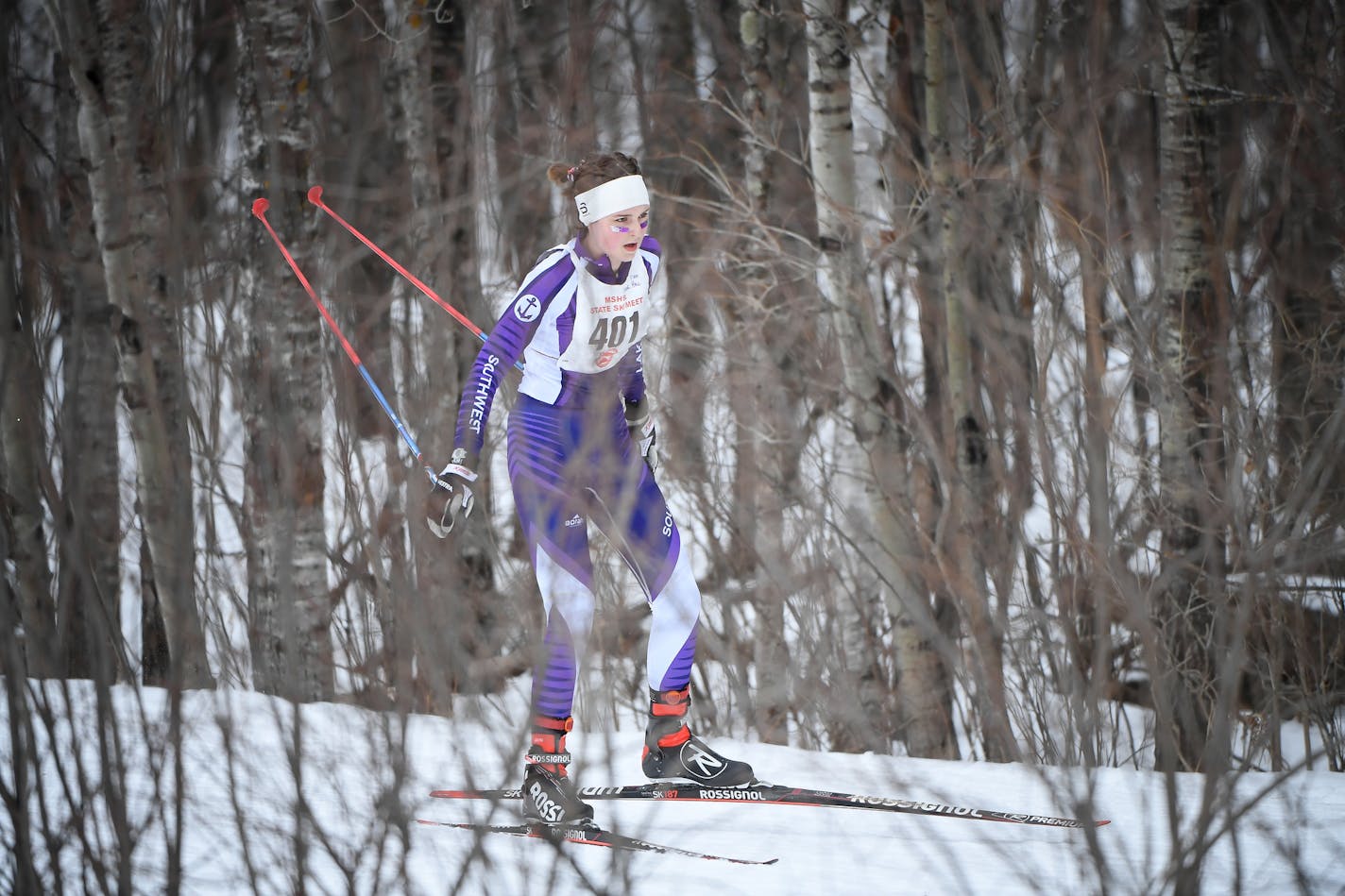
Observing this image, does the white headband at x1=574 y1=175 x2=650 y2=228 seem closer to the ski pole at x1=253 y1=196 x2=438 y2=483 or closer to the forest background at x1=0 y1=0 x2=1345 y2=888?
the ski pole at x1=253 y1=196 x2=438 y2=483

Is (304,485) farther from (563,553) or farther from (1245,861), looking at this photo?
(1245,861)

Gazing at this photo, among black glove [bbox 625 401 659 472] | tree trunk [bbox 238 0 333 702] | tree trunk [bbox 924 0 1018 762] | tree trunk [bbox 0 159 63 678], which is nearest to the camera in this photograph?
tree trunk [bbox 0 159 63 678]

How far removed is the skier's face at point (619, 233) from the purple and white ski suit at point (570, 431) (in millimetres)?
43

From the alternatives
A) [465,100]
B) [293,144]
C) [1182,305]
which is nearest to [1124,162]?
[1182,305]

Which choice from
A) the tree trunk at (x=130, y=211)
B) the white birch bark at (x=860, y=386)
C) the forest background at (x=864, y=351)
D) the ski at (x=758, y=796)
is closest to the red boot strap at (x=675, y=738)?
the ski at (x=758, y=796)

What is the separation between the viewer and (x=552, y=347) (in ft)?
12.1

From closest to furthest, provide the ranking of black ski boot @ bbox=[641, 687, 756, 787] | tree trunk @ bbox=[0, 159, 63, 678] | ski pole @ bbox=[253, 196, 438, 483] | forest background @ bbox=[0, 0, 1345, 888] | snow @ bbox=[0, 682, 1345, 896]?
tree trunk @ bbox=[0, 159, 63, 678]
snow @ bbox=[0, 682, 1345, 896]
ski pole @ bbox=[253, 196, 438, 483]
black ski boot @ bbox=[641, 687, 756, 787]
forest background @ bbox=[0, 0, 1345, 888]

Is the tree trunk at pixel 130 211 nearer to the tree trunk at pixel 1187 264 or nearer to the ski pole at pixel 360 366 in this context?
the ski pole at pixel 360 366

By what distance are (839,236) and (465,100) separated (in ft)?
6.07

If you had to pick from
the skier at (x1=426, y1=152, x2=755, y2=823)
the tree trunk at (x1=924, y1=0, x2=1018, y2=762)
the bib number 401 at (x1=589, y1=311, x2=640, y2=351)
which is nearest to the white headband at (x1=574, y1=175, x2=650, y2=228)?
the skier at (x1=426, y1=152, x2=755, y2=823)

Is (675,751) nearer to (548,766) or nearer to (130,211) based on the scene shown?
(548,766)

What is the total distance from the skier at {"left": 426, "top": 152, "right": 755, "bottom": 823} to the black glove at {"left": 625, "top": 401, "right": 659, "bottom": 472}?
0.42ft

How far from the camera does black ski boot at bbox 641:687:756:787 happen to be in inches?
152

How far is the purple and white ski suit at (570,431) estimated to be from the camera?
143 inches
